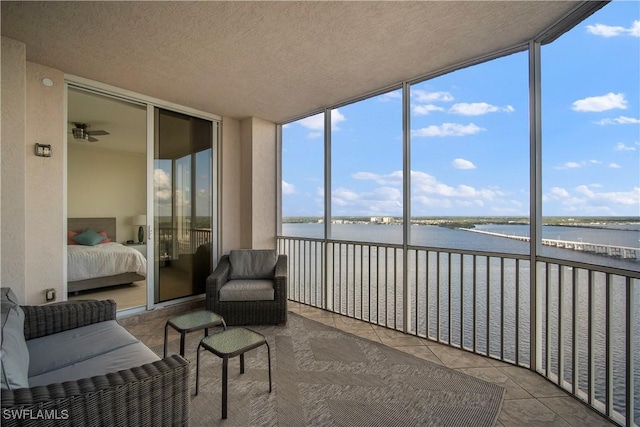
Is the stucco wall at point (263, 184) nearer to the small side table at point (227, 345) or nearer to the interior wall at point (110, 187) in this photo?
the interior wall at point (110, 187)

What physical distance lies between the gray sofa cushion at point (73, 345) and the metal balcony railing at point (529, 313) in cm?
235

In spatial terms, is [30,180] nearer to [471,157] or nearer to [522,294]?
[471,157]

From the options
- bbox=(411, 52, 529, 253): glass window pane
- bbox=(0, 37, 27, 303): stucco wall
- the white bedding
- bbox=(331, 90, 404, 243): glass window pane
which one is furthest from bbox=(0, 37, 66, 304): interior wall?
bbox=(411, 52, 529, 253): glass window pane

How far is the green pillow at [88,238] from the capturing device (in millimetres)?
4347

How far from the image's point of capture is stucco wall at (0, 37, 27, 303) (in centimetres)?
217

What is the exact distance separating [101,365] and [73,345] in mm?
403

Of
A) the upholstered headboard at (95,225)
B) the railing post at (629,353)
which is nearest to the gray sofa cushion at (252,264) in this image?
the upholstered headboard at (95,225)

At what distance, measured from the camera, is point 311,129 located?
4008 mm

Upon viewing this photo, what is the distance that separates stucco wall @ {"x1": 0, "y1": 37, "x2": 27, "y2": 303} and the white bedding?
5.37 ft

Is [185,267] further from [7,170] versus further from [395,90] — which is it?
[395,90]

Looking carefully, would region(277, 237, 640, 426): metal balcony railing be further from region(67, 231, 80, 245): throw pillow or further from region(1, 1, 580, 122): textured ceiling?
region(67, 231, 80, 245): throw pillow

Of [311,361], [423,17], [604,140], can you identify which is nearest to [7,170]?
[311,361]

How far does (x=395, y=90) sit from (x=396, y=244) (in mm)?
1681

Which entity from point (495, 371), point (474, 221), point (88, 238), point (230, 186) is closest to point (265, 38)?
point (230, 186)
